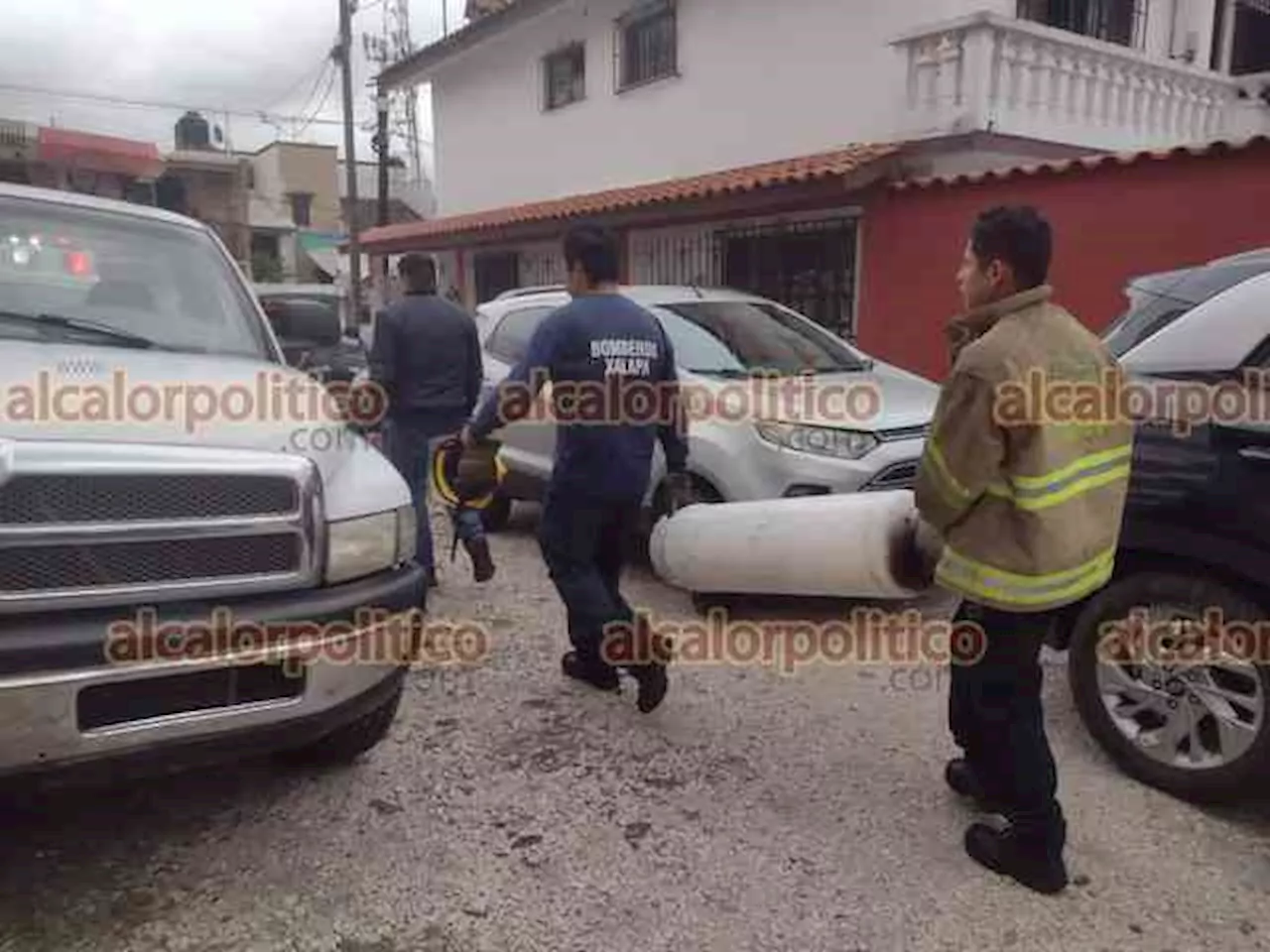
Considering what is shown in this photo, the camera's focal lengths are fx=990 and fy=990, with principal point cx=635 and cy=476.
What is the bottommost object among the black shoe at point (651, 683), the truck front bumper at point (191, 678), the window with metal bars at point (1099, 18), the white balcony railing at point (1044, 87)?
the black shoe at point (651, 683)

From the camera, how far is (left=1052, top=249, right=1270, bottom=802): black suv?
2.81 m

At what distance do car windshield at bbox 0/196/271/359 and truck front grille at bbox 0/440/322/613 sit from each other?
116 cm

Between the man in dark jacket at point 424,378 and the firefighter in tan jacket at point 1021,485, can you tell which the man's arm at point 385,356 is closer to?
the man in dark jacket at point 424,378

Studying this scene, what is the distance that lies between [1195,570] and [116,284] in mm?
3648

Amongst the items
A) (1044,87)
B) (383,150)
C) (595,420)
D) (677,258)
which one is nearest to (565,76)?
(677,258)

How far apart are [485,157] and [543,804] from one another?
1400cm

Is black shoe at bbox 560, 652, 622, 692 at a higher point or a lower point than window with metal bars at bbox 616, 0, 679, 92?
lower

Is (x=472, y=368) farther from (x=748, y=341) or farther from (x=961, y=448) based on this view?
(x=961, y=448)

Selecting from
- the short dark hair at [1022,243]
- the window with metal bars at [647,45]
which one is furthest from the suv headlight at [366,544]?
the window with metal bars at [647,45]

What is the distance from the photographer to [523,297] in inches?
262

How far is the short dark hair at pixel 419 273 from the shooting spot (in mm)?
4848

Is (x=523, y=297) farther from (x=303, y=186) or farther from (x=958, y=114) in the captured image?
(x=303, y=186)

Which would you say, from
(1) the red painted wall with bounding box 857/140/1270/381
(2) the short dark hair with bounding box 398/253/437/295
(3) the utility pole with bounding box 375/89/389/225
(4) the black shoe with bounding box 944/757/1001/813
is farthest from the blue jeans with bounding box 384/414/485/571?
(3) the utility pole with bounding box 375/89/389/225

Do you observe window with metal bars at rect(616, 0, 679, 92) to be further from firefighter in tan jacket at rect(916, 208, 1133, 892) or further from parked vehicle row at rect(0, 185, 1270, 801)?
firefighter in tan jacket at rect(916, 208, 1133, 892)
